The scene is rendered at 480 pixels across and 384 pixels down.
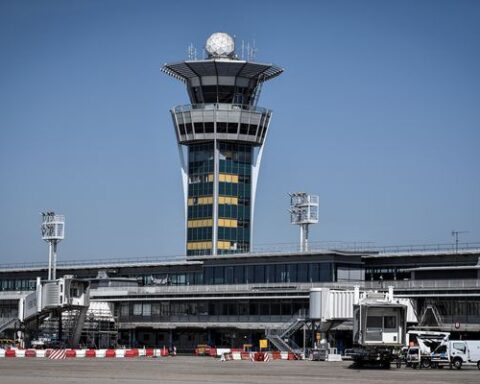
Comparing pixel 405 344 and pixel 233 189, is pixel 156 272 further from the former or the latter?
pixel 405 344

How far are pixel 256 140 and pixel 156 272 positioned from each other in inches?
1206

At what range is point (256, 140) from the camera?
184 m

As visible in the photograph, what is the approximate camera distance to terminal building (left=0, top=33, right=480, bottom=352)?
422 ft

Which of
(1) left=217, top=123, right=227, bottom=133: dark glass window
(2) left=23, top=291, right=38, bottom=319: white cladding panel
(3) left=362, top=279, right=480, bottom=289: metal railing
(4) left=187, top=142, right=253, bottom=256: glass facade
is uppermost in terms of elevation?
(1) left=217, top=123, right=227, bottom=133: dark glass window

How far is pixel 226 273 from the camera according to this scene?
493 ft

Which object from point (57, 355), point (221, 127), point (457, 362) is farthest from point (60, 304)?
point (221, 127)

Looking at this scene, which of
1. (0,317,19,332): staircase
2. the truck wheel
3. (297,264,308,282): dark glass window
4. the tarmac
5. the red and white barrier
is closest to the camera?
the tarmac

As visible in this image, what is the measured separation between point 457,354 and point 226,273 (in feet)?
215

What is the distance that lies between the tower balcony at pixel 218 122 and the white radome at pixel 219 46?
8.71m

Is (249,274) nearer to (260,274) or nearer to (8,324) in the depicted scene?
(260,274)

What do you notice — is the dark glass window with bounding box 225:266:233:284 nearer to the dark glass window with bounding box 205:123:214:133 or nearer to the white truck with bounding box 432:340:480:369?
the dark glass window with bounding box 205:123:214:133

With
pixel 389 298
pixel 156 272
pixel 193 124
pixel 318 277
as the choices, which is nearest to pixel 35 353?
pixel 389 298

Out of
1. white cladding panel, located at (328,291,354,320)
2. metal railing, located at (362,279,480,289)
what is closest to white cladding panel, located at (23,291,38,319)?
white cladding panel, located at (328,291,354,320)

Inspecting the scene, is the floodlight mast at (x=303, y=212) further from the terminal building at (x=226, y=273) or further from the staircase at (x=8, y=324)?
the staircase at (x=8, y=324)
